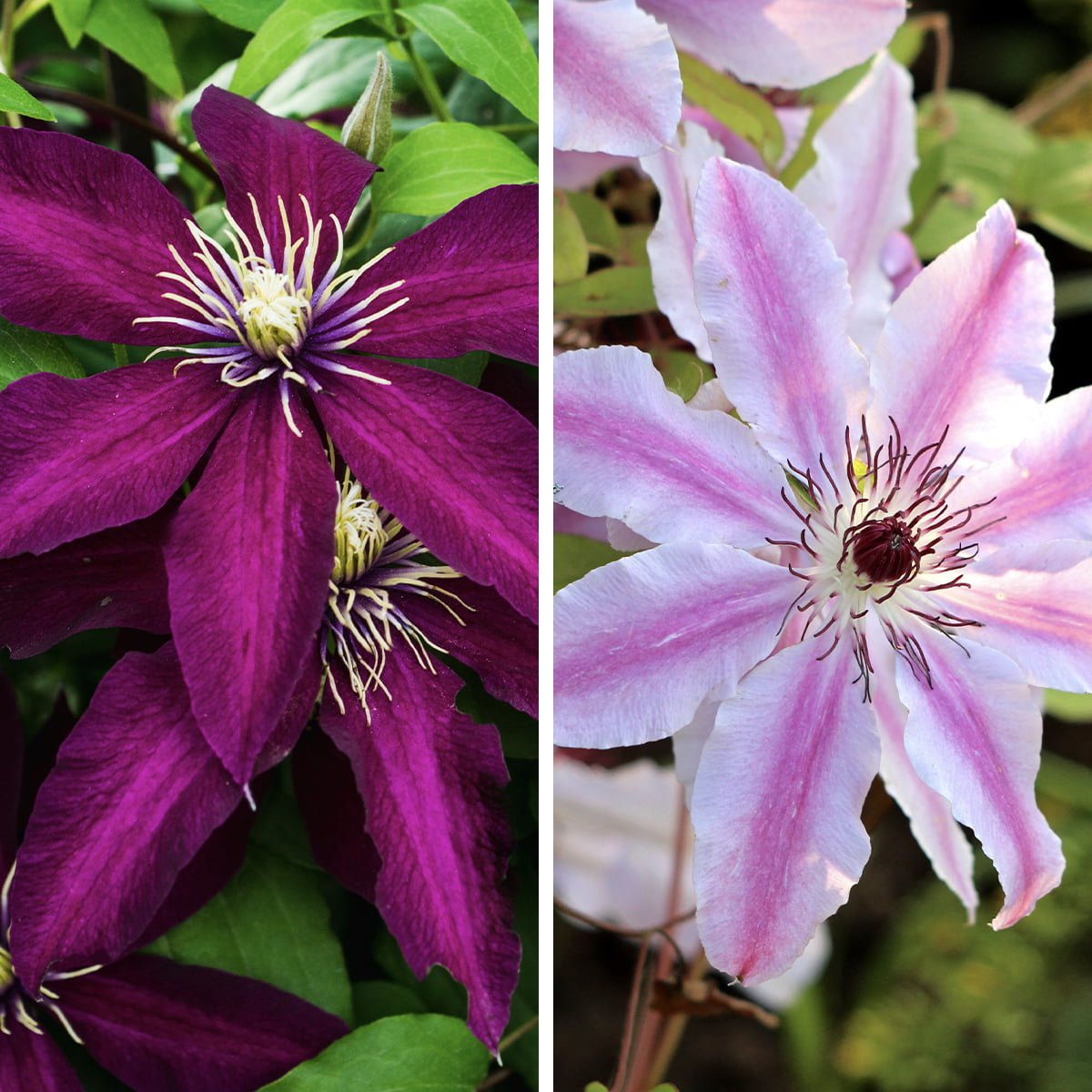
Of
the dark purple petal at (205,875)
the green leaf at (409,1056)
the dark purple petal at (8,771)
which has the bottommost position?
the green leaf at (409,1056)

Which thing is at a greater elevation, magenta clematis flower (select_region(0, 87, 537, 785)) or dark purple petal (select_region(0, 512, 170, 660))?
magenta clematis flower (select_region(0, 87, 537, 785))

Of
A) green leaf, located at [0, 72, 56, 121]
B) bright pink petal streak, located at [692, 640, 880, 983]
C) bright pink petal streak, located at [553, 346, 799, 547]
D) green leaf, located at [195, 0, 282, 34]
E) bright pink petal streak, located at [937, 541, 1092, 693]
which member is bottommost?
bright pink petal streak, located at [692, 640, 880, 983]

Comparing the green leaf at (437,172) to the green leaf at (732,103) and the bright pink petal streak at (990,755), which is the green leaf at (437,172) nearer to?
the green leaf at (732,103)

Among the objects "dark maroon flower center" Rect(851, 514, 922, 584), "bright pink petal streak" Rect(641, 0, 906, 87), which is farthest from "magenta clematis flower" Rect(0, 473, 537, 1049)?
"bright pink petal streak" Rect(641, 0, 906, 87)

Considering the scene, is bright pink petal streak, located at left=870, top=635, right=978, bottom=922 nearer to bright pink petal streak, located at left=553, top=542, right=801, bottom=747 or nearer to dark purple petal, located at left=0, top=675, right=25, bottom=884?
bright pink petal streak, located at left=553, top=542, right=801, bottom=747

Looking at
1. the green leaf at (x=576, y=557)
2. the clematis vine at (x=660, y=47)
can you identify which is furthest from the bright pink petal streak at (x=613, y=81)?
the green leaf at (x=576, y=557)

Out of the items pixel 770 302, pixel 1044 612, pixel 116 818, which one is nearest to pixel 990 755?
pixel 1044 612

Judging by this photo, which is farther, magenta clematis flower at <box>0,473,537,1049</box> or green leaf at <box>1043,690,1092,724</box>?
green leaf at <box>1043,690,1092,724</box>
